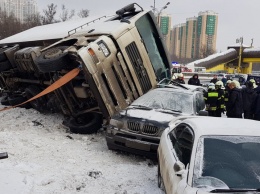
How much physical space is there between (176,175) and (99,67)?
424cm

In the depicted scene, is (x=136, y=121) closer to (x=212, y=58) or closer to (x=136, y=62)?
(x=136, y=62)

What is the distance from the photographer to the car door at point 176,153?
3389 mm

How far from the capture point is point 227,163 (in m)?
3.17

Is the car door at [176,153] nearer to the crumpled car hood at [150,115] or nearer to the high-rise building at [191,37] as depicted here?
the crumpled car hood at [150,115]

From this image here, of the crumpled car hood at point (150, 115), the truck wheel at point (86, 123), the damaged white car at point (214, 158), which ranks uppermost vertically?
the damaged white car at point (214, 158)

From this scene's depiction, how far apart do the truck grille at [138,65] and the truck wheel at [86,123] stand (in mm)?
1330

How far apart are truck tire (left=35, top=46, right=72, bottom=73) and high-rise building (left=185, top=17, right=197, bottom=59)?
7652 cm

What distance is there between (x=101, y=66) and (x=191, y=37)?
78675 mm

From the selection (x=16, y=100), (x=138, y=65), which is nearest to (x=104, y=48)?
(x=138, y=65)

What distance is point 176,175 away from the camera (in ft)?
10.9

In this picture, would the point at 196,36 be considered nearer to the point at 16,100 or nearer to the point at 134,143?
the point at 16,100

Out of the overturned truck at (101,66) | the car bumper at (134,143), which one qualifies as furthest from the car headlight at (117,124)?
the overturned truck at (101,66)

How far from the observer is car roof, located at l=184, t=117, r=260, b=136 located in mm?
3562

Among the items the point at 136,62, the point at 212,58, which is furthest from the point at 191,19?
the point at 136,62
